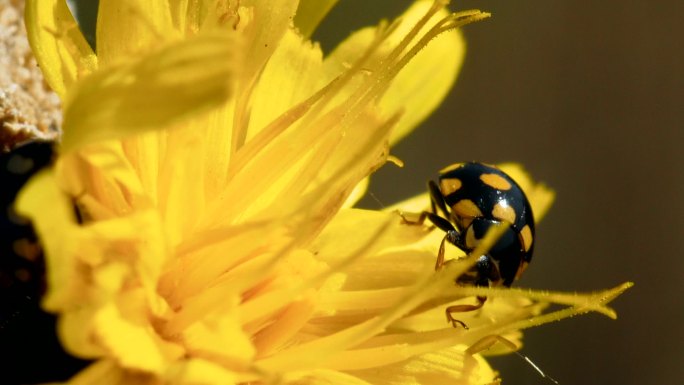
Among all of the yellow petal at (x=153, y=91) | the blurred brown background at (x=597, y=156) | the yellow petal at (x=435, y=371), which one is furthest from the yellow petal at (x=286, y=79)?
the blurred brown background at (x=597, y=156)

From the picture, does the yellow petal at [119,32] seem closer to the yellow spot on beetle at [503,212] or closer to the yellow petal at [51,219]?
the yellow petal at [51,219]

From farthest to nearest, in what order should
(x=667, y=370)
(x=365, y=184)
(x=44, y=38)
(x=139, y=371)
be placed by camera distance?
(x=667, y=370)
(x=365, y=184)
(x=44, y=38)
(x=139, y=371)

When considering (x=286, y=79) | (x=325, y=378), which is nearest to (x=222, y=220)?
(x=325, y=378)

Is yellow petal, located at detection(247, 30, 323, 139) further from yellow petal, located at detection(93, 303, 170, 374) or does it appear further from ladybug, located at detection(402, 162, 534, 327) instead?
yellow petal, located at detection(93, 303, 170, 374)

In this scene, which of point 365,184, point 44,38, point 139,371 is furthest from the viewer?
point 365,184

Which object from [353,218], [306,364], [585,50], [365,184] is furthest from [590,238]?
[306,364]

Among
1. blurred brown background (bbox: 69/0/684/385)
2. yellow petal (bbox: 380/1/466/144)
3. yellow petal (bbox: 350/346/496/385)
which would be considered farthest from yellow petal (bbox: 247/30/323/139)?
blurred brown background (bbox: 69/0/684/385)

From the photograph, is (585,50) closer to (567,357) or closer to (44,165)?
(567,357)
